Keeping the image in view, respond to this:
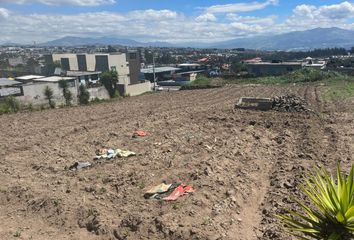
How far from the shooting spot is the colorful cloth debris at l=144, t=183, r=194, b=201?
310 inches

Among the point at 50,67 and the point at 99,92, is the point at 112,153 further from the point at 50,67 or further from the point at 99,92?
the point at 50,67

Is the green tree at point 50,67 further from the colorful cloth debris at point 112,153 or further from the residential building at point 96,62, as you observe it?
the colorful cloth debris at point 112,153

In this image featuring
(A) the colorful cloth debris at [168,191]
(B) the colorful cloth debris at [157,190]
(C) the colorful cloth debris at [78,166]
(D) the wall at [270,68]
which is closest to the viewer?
(A) the colorful cloth debris at [168,191]

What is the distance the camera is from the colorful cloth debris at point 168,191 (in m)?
7.87

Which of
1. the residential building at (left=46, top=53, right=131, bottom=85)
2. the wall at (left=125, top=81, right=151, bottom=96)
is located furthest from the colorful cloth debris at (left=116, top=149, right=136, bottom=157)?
the residential building at (left=46, top=53, right=131, bottom=85)

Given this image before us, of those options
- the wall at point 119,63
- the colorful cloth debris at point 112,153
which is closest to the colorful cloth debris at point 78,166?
the colorful cloth debris at point 112,153

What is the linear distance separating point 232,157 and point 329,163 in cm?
259

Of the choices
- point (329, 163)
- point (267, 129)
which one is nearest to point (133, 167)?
point (329, 163)

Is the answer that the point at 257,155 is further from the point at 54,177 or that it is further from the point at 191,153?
the point at 54,177

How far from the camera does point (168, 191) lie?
820 cm

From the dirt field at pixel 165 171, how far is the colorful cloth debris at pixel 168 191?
0.21 meters

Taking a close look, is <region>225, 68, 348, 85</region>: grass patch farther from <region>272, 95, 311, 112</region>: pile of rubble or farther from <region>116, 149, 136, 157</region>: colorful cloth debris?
<region>116, 149, 136, 157</region>: colorful cloth debris

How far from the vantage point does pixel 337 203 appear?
3.55 meters

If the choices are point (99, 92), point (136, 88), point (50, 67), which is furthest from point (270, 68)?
point (50, 67)
